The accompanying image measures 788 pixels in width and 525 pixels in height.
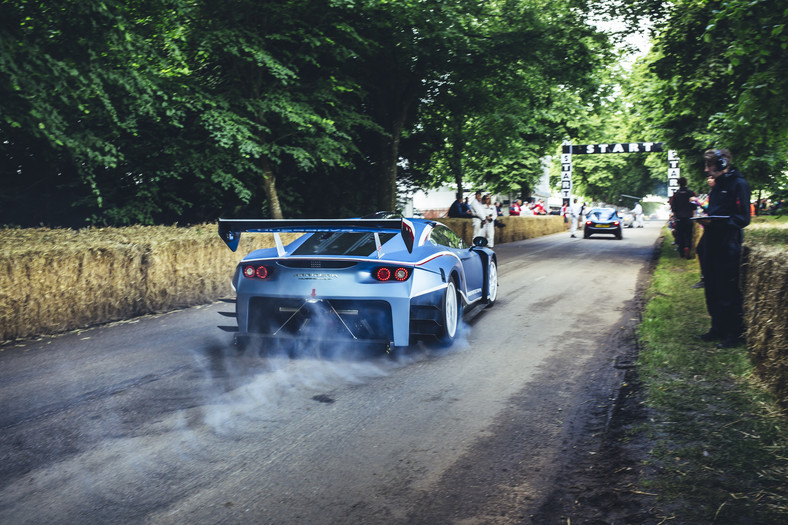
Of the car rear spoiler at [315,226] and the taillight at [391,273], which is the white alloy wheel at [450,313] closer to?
the taillight at [391,273]

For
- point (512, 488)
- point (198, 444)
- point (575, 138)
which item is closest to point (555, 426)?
point (512, 488)

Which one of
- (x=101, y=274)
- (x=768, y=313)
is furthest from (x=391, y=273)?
(x=101, y=274)

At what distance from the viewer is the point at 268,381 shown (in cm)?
550

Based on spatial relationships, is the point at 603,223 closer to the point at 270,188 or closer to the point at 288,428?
the point at 270,188

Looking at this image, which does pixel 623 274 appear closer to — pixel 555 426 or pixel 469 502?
pixel 555 426

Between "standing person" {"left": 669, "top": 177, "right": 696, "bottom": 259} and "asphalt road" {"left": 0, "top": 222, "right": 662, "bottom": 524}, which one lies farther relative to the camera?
"standing person" {"left": 669, "top": 177, "right": 696, "bottom": 259}

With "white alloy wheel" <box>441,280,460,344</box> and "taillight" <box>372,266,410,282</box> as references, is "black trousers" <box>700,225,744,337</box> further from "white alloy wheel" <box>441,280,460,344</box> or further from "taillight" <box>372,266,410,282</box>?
"taillight" <box>372,266,410,282</box>

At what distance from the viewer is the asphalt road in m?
3.24

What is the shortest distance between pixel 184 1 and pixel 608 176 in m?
69.2

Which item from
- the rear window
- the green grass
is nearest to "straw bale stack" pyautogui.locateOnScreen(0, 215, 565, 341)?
the rear window

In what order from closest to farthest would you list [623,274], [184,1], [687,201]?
1. [184,1]
2. [623,274]
3. [687,201]

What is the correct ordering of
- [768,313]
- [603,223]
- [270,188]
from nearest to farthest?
1. [768,313]
2. [270,188]
3. [603,223]

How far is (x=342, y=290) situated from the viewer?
19.4 feet

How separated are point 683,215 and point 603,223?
51.8 feet
